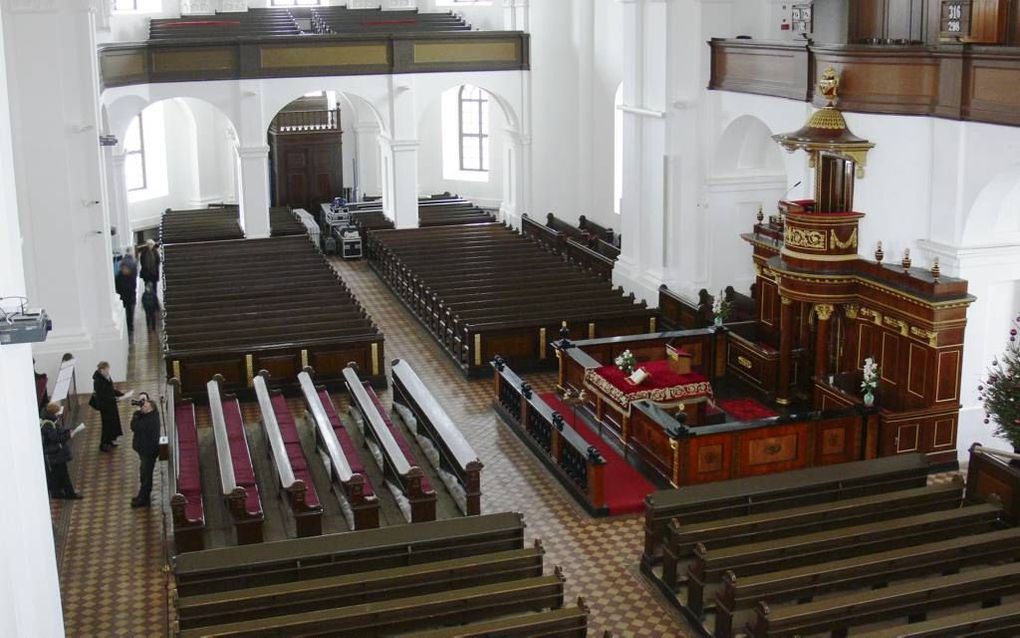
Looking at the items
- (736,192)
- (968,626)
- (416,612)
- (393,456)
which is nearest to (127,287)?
(393,456)

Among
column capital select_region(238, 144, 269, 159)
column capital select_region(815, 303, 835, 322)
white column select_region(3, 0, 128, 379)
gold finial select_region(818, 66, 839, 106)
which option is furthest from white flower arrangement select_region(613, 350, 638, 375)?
column capital select_region(238, 144, 269, 159)

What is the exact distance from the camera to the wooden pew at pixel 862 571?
33.5 feet

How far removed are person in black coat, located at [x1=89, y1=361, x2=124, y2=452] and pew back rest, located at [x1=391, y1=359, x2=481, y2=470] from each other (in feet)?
12.7

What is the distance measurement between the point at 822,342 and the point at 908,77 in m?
3.58

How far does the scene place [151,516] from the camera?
545 inches

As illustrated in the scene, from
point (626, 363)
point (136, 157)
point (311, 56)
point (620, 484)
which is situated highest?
point (311, 56)

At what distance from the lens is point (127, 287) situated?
68.8 ft

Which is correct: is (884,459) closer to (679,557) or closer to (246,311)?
(679,557)

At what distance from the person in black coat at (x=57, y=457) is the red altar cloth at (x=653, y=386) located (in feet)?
22.5

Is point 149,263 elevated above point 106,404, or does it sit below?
above

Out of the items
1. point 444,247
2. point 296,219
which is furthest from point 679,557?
point 296,219

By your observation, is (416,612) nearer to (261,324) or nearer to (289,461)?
(289,461)

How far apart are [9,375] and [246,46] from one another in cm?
2100

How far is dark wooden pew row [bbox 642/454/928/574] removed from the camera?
1194cm
